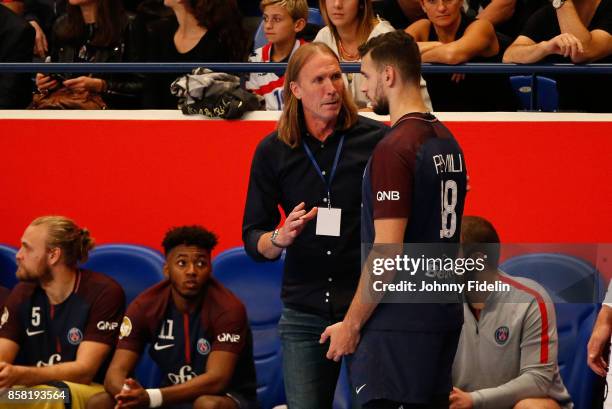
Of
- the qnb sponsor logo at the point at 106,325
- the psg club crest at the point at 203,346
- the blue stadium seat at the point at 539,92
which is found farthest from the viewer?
the blue stadium seat at the point at 539,92

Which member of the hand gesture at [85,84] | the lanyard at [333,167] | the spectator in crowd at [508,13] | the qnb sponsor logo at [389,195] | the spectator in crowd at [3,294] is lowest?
the spectator in crowd at [3,294]

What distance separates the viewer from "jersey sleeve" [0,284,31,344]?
20.1 ft

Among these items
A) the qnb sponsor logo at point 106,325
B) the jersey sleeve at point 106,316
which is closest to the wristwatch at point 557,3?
the jersey sleeve at point 106,316

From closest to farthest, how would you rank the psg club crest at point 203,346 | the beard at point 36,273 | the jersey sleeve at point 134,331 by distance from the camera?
1. the psg club crest at point 203,346
2. the jersey sleeve at point 134,331
3. the beard at point 36,273

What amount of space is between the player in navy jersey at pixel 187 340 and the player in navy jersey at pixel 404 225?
1555 mm

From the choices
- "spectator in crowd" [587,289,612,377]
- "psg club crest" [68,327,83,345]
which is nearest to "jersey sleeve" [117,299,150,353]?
"psg club crest" [68,327,83,345]

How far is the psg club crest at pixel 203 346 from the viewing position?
5.83 meters

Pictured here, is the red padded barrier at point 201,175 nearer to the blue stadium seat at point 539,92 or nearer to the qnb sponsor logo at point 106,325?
the blue stadium seat at point 539,92

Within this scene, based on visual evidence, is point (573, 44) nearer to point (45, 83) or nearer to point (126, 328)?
point (126, 328)

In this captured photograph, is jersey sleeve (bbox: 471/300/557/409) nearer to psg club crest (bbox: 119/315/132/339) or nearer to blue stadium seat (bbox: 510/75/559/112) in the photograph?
blue stadium seat (bbox: 510/75/559/112)

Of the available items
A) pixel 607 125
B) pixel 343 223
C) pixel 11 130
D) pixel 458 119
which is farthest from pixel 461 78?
pixel 11 130

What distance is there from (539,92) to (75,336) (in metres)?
2.97

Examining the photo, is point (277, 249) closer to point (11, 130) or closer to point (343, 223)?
point (343, 223)

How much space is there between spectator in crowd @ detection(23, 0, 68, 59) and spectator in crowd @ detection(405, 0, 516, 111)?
263 cm
